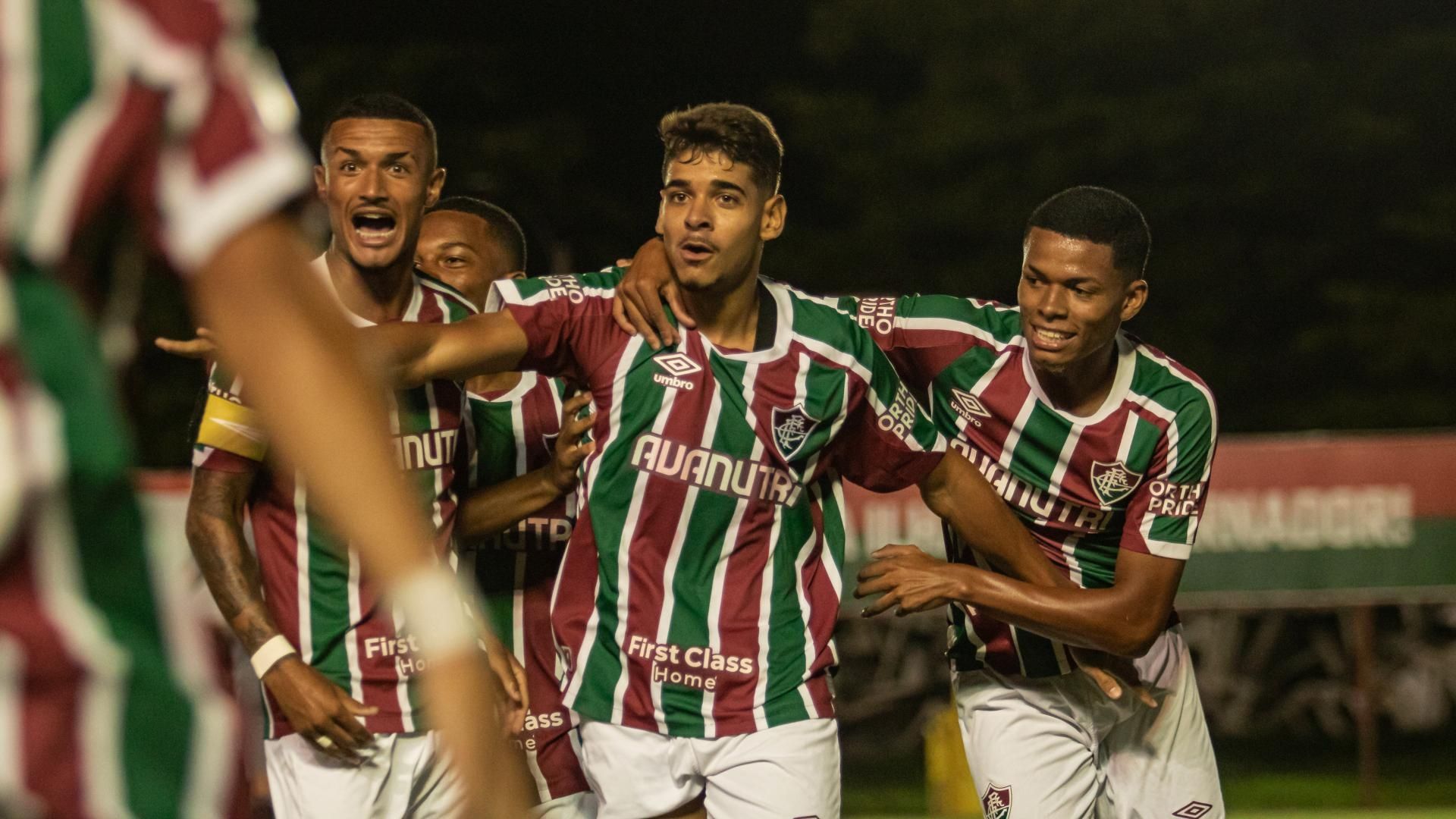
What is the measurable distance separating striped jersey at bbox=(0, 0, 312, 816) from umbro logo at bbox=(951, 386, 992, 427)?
3542 millimetres

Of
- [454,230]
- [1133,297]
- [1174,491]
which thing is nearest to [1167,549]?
[1174,491]

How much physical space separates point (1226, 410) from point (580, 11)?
10.5 m

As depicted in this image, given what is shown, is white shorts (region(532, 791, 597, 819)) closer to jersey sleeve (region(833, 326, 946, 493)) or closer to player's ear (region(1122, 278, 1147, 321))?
jersey sleeve (region(833, 326, 946, 493))

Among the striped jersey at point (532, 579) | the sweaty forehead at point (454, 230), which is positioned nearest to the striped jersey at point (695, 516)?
the striped jersey at point (532, 579)

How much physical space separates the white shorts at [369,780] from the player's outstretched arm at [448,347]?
2.97 ft

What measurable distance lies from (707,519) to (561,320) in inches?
21.2

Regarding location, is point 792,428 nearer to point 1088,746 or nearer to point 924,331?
point 924,331

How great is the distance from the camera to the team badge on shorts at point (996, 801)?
4.72 m

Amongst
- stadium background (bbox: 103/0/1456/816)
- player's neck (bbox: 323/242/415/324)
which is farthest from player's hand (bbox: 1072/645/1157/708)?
stadium background (bbox: 103/0/1456/816)

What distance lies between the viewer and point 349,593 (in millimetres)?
4168

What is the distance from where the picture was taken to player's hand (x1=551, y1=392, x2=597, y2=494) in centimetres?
409

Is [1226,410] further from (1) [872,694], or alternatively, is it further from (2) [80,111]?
(2) [80,111]

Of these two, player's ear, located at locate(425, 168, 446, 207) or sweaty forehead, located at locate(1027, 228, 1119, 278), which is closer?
player's ear, located at locate(425, 168, 446, 207)

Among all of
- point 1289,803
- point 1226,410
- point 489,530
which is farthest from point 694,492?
point 1226,410
